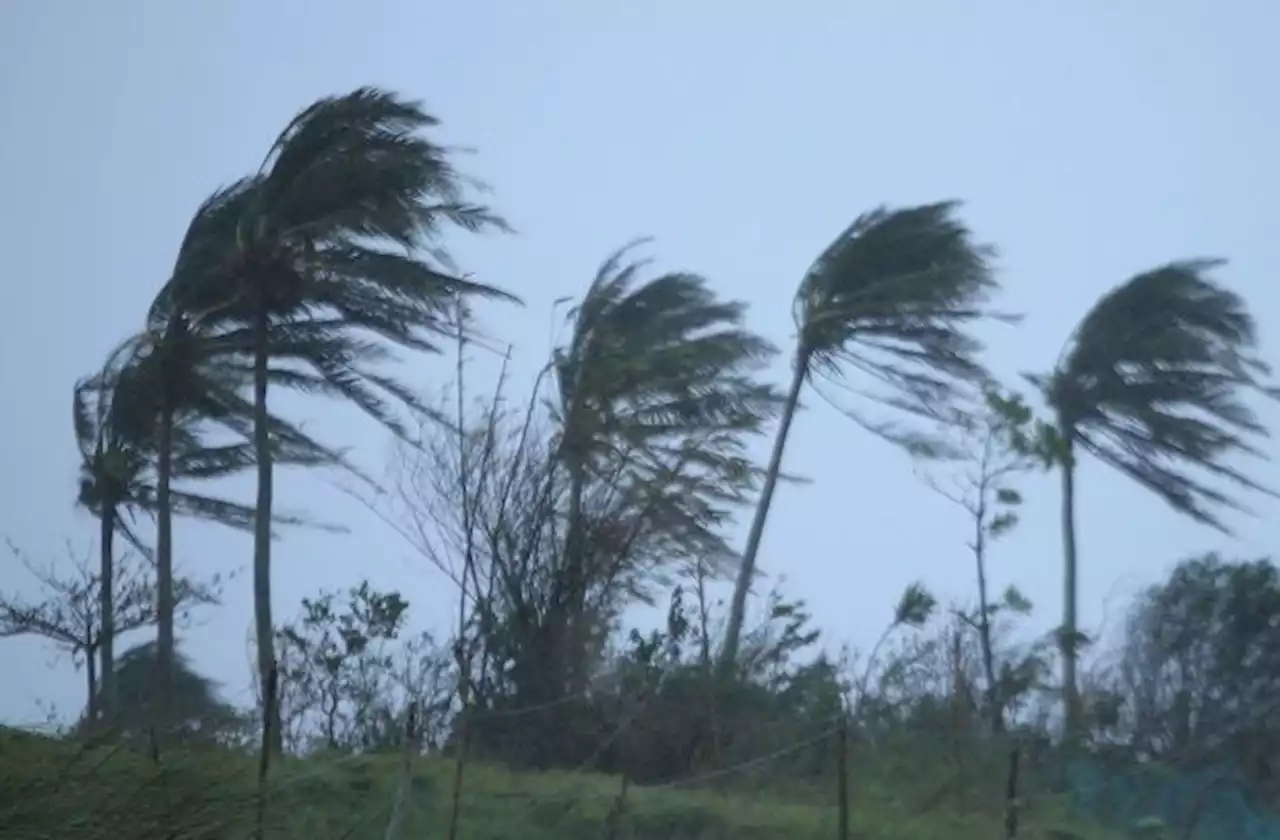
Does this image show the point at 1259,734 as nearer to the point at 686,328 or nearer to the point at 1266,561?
the point at 1266,561

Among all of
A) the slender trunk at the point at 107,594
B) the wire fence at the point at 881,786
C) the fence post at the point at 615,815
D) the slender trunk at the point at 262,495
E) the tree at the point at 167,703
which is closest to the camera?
the tree at the point at 167,703

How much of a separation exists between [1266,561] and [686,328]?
873 centimetres

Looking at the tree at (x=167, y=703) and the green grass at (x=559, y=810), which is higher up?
the tree at (x=167, y=703)

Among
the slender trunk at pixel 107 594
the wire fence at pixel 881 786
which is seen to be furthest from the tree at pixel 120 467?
the wire fence at pixel 881 786

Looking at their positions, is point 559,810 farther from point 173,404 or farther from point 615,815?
point 173,404

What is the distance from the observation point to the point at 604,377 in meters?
23.8

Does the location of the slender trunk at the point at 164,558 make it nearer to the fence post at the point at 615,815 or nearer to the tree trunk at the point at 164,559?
the tree trunk at the point at 164,559

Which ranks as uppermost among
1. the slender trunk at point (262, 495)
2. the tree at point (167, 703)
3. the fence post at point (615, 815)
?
the slender trunk at point (262, 495)

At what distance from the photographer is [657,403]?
2445 centimetres

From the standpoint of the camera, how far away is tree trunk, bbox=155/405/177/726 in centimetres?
2145

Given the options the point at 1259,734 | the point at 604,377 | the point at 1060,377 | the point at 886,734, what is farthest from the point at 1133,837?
the point at 1060,377

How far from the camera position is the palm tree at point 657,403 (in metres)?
23.0

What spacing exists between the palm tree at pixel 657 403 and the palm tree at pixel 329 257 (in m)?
2.72

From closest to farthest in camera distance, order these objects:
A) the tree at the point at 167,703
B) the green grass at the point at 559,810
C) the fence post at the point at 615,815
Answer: the tree at the point at 167,703
the green grass at the point at 559,810
the fence post at the point at 615,815
